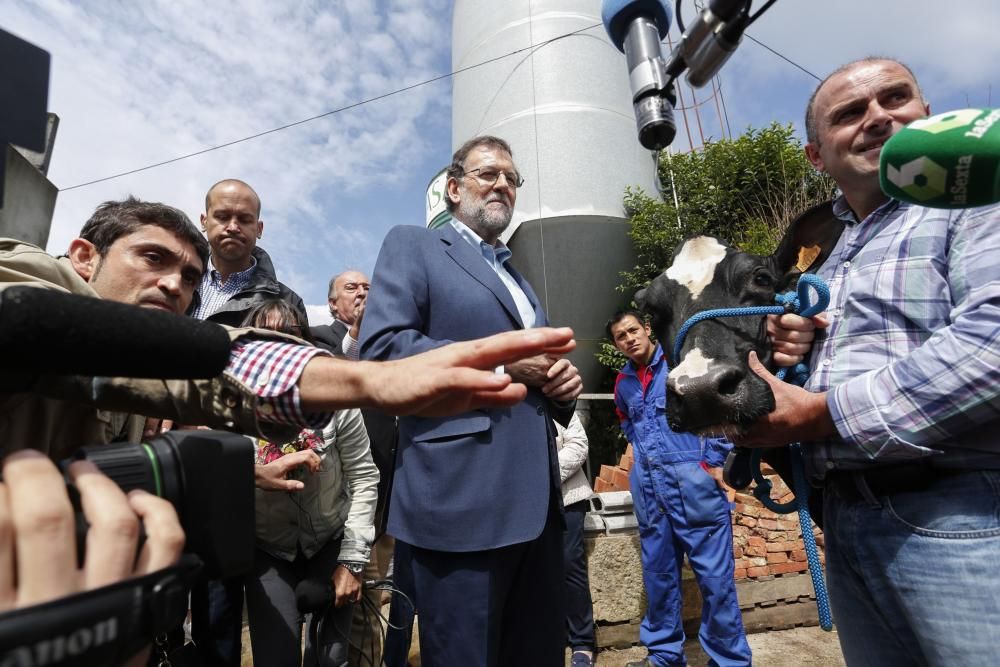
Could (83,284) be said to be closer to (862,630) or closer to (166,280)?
(166,280)

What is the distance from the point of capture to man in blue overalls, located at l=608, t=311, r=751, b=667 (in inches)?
128

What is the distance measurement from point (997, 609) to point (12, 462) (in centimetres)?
177

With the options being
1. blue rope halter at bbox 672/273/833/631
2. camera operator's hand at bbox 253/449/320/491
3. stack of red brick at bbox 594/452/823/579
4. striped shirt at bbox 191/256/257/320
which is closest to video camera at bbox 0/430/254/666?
blue rope halter at bbox 672/273/833/631

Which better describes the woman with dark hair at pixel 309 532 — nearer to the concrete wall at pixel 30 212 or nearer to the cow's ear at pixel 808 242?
the concrete wall at pixel 30 212

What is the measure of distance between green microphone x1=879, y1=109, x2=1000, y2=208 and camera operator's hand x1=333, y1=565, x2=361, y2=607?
2.58m

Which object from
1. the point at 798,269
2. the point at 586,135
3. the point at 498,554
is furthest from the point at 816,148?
the point at 586,135

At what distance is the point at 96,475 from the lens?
0.62 m

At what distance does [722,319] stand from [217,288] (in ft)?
10.1

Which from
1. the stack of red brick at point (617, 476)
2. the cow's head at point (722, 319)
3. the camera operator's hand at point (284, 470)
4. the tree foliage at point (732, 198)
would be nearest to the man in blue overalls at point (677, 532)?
the cow's head at point (722, 319)

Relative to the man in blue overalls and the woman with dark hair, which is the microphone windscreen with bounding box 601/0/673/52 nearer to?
the woman with dark hair

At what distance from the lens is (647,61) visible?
2125mm

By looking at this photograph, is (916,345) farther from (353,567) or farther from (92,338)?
(353,567)

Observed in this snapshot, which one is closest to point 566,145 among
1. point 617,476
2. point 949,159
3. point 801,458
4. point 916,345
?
point 617,476

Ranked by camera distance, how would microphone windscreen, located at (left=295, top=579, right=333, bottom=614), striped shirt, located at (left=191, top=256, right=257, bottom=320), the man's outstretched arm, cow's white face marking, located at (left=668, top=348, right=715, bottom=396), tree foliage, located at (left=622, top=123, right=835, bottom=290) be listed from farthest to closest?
tree foliage, located at (left=622, top=123, right=835, bottom=290), striped shirt, located at (left=191, top=256, right=257, bottom=320), microphone windscreen, located at (left=295, top=579, right=333, bottom=614), cow's white face marking, located at (left=668, top=348, right=715, bottom=396), the man's outstretched arm
